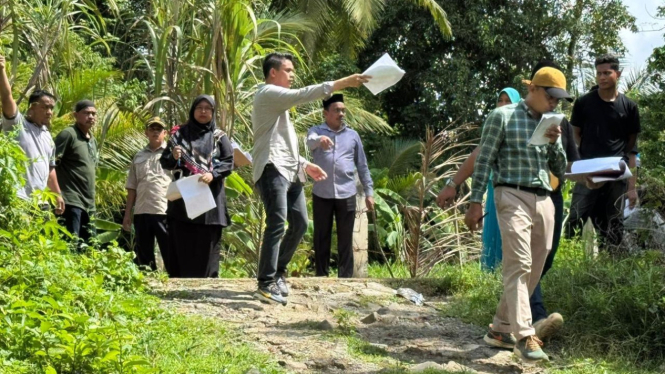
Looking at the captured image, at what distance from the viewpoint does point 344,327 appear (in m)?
7.20

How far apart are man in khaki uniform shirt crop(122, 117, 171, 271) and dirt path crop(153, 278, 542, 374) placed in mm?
1659

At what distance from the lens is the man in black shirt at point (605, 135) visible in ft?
28.7

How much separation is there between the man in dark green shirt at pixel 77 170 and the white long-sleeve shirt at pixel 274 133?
7.42 ft

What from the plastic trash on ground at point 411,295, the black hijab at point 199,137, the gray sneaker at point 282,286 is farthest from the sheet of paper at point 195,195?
the plastic trash on ground at point 411,295

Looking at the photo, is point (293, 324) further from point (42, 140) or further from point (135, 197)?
point (135, 197)

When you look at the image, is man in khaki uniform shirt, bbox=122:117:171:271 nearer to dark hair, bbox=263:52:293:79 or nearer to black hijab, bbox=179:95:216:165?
black hijab, bbox=179:95:216:165

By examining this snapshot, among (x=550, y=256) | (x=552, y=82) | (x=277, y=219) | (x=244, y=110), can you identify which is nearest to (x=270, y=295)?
(x=277, y=219)

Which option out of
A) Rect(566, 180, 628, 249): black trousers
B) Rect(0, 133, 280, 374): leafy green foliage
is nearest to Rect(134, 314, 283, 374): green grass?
Rect(0, 133, 280, 374): leafy green foliage

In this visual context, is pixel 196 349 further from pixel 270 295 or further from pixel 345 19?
pixel 345 19

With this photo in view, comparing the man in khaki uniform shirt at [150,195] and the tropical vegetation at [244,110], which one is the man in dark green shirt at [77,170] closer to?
the tropical vegetation at [244,110]

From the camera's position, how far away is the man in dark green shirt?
938cm

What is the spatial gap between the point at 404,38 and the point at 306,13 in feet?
8.23

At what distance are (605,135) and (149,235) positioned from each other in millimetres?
4378

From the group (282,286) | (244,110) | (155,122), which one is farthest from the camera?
(244,110)
